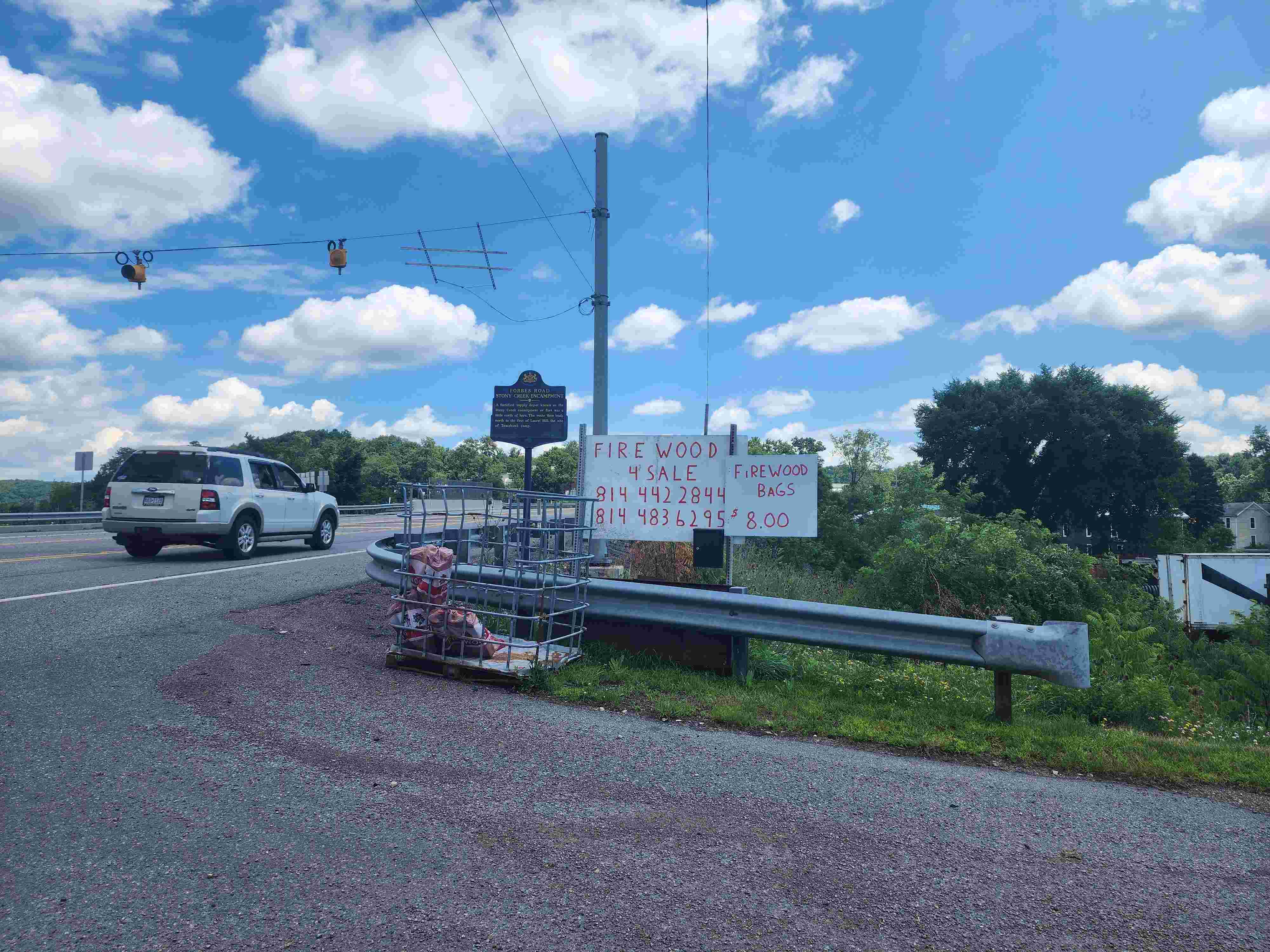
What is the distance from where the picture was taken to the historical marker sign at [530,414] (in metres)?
18.4

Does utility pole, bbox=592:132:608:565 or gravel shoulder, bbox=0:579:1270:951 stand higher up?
utility pole, bbox=592:132:608:565

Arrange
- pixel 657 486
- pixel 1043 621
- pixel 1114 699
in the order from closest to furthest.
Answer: pixel 1114 699
pixel 657 486
pixel 1043 621

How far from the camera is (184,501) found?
13969 mm

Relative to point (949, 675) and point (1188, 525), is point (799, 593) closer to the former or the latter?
point (949, 675)

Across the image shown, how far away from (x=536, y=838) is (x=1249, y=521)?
117506 mm

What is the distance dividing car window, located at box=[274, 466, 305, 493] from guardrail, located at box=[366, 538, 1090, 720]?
1072 centimetres

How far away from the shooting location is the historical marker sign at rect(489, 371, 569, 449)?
18.4 meters

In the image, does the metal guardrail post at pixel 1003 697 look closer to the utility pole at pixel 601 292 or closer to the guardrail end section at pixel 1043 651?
the guardrail end section at pixel 1043 651

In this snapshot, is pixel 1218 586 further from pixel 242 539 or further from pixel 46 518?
pixel 46 518

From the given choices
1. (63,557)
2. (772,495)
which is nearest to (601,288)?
(772,495)

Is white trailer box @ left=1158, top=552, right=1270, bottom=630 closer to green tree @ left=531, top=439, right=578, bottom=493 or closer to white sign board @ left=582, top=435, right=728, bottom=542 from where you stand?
white sign board @ left=582, top=435, right=728, bottom=542

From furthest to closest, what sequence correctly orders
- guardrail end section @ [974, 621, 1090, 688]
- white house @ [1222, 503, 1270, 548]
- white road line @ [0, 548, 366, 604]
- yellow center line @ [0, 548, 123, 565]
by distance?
white house @ [1222, 503, 1270, 548] → yellow center line @ [0, 548, 123, 565] → white road line @ [0, 548, 366, 604] → guardrail end section @ [974, 621, 1090, 688]

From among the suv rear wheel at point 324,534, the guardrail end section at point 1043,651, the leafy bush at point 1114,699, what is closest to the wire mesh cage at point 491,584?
the guardrail end section at point 1043,651

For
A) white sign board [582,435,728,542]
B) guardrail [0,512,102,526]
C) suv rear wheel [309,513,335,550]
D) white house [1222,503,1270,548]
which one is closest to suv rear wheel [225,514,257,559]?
suv rear wheel [309,513,335,550]
